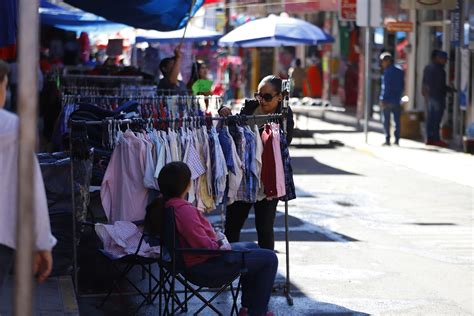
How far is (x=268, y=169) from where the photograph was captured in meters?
8.90

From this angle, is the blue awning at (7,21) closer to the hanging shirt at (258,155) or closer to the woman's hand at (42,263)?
the hanging shirt at (258,155)

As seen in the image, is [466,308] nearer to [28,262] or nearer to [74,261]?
[74,261]

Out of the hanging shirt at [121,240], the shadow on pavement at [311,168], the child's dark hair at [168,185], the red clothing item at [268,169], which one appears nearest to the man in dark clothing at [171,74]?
the shadow on pavement at [311,168]

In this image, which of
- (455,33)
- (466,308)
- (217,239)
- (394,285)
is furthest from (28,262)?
(455,33)

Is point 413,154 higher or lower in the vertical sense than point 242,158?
lower

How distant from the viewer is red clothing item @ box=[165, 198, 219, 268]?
7555 mm

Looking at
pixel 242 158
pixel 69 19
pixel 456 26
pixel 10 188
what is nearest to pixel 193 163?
pixel 242 158

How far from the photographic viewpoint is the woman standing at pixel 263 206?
921 cm

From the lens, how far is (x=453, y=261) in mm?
11109

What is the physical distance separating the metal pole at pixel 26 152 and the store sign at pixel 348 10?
23448 mm

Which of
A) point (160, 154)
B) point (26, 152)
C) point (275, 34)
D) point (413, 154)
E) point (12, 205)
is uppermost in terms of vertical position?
point (275, 34)

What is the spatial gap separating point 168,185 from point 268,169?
4.82 ft

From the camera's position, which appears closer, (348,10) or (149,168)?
(149,168)

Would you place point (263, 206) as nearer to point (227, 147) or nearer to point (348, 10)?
point (227, 147)
